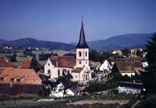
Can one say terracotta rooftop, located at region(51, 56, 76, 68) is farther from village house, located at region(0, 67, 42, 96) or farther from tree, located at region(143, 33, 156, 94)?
tree, located at region(143, 33, 156, 94)

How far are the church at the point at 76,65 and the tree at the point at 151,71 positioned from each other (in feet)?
98.3

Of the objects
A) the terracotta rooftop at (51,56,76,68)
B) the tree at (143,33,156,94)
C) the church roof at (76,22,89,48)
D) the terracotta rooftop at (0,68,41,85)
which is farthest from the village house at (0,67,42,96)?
the church roof at (76,22,89,48)

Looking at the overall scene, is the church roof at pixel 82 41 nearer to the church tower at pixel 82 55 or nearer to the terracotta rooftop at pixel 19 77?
the church tower at pixel 82 55

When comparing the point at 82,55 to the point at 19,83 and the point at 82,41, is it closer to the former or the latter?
the point at 82,41

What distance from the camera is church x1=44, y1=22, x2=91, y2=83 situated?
63969mm

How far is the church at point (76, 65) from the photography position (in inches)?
2518

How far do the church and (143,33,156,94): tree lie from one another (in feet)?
98.3

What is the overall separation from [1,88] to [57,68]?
2236cm

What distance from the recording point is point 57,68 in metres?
66.8

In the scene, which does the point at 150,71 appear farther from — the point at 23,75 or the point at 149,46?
the point at 23,75

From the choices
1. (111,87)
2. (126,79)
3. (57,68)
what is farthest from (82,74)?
(111,87)

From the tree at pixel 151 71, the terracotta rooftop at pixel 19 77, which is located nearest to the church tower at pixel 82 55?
the terracotta rooftop at pixel 19 77

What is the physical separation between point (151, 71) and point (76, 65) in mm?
36460

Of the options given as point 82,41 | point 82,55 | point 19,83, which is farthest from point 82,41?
point 19,83
